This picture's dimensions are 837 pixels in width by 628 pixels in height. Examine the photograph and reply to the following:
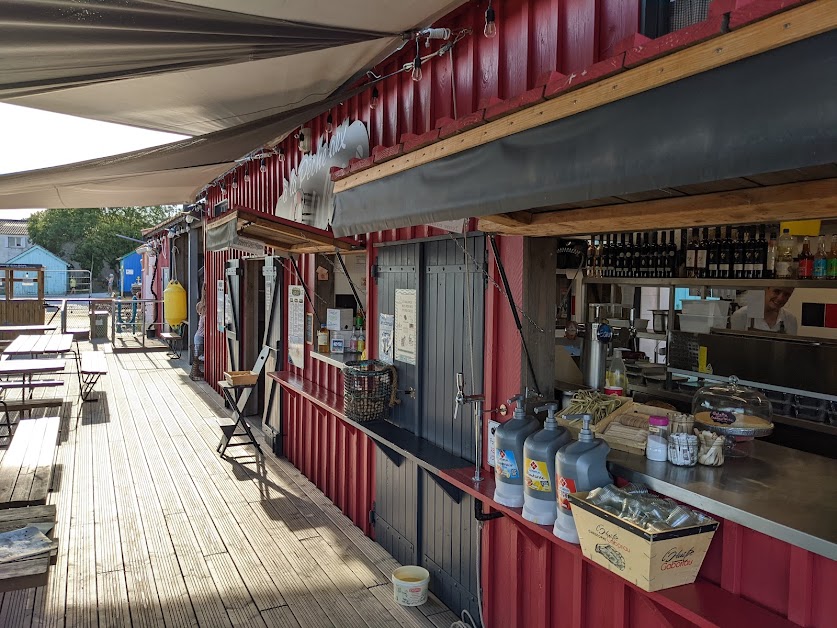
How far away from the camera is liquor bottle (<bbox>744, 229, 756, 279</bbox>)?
15.8ft

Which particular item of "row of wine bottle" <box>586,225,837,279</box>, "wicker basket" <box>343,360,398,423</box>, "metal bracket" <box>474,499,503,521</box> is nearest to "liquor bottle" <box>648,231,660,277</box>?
"row of wine bottle" <box>586,225,837,279</box>

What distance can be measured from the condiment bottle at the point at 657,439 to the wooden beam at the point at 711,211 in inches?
28.6

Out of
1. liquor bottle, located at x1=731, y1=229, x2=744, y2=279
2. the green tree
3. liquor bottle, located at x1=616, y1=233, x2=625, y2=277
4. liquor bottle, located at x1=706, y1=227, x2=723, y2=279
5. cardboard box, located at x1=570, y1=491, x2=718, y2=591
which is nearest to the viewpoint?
cardboard box, located at x1=570, y1=491, x2=718, y2=591

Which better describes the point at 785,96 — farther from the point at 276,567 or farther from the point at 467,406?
the point at 276,567

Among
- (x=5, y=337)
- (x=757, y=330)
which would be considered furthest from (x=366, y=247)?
(x=5, y=337)

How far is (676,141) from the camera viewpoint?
4.41ft

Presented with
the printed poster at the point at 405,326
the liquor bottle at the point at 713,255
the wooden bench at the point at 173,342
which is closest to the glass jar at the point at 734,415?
the printed poster at the point at 405,326

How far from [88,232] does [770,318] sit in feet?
158

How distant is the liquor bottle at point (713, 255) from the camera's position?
5109 millimetres

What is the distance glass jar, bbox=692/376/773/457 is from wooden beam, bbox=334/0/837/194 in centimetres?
145

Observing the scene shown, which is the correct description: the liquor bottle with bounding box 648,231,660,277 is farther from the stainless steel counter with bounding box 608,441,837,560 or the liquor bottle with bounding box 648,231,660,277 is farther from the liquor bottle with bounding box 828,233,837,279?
the stainless steel counter with bounding box 608,441,837,560

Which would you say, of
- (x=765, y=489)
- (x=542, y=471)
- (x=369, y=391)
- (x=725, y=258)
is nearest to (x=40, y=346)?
(x=369, y=391)

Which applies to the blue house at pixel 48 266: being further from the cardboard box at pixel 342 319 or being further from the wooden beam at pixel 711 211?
the wooden beam at pixel 711 211

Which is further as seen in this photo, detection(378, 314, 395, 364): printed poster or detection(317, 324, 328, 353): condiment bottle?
detection(317, 324, 328, 353): condiment bottle
